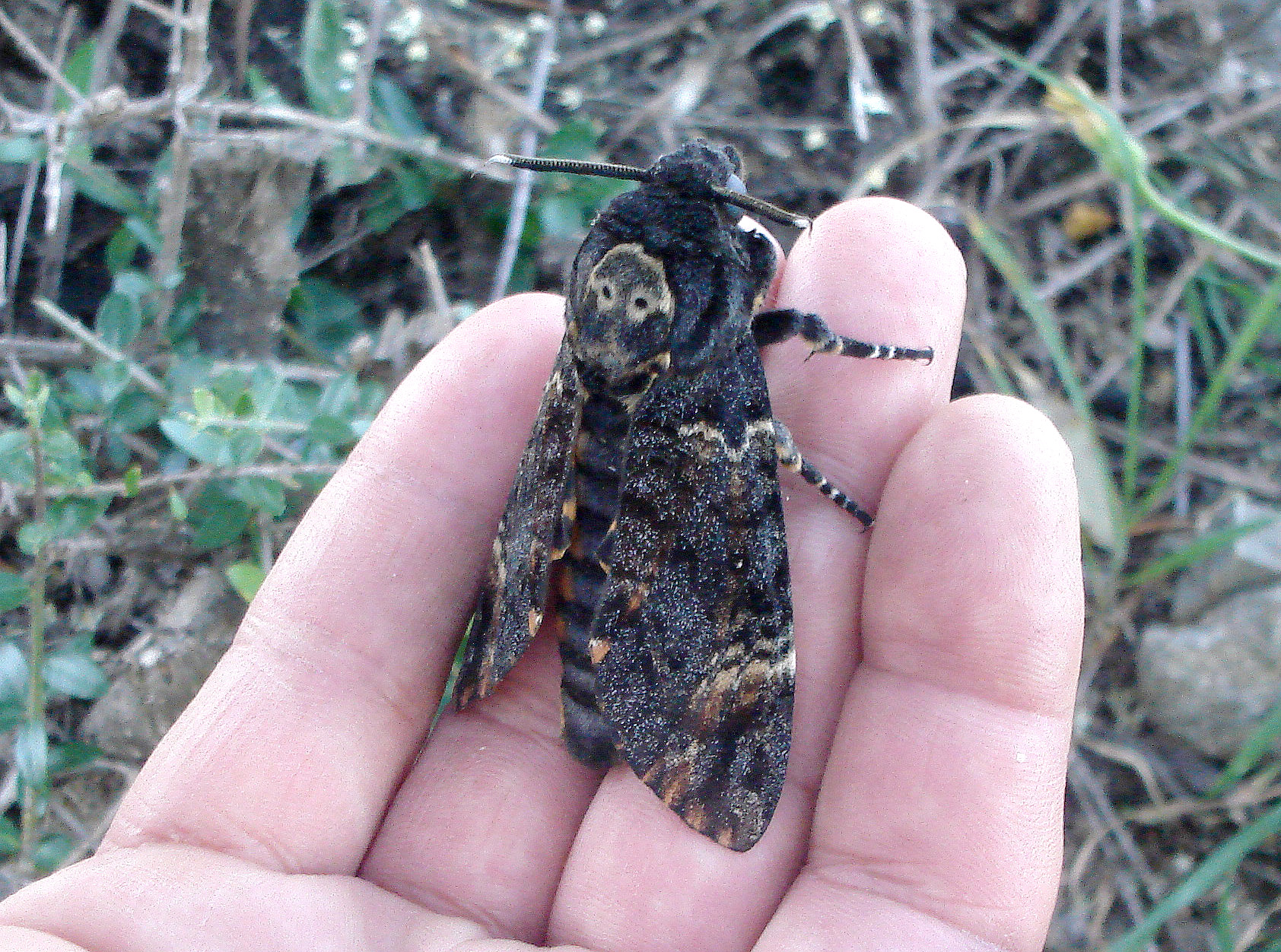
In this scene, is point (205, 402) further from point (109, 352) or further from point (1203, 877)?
point (1203, 877)

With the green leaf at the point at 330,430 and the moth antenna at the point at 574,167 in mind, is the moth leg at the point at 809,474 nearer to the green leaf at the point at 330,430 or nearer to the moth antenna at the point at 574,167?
the moth antenna at the point at 574,167

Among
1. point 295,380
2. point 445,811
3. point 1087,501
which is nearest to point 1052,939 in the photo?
point 1087,501

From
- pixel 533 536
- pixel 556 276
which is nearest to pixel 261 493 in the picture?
pixel 533 536

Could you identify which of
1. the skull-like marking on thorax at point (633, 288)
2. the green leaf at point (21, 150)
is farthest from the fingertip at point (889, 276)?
the green leaf at point (21, 150)

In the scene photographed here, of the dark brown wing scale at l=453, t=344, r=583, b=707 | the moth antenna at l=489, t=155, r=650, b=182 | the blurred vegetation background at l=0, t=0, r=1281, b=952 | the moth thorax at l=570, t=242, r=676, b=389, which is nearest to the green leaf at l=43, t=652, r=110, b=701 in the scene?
the blurred vegetation background at l=0, t=0, r=1281, b=952

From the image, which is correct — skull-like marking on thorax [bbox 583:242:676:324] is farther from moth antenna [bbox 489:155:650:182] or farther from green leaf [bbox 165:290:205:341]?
green leaf [bbox 165:290:205:341]
